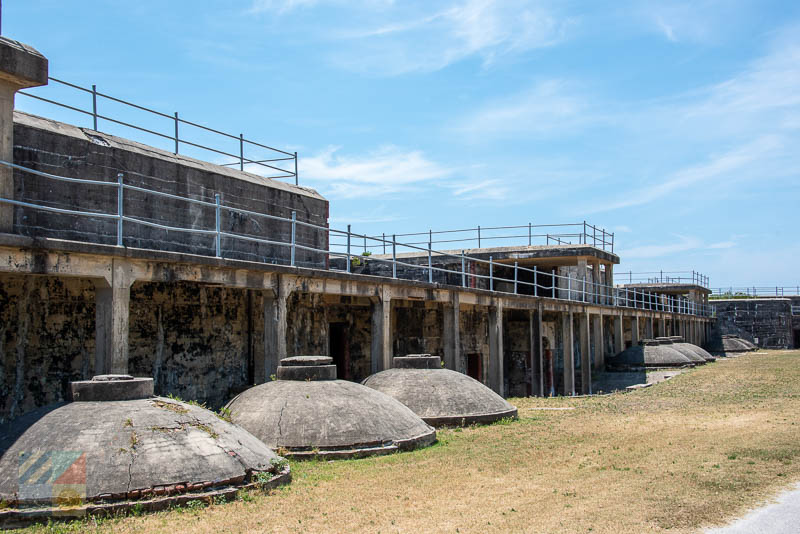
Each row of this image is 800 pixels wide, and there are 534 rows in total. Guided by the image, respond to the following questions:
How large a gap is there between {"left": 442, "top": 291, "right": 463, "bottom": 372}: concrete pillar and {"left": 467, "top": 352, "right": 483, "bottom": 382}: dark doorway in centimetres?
558

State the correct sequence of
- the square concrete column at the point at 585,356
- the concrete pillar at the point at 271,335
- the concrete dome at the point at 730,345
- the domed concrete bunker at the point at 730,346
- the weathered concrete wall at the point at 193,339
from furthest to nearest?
the concrete dome at the point at 730,345 < the domed concrete bunker at the point at 730,346 < the square concrete column at the point at 585,356 < the concrete pillar at the point at 271,335 < the weathered concrete wall at the point at 193,339

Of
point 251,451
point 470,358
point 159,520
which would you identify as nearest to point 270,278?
point 251,451

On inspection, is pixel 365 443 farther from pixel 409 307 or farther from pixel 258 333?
pixel 409 307

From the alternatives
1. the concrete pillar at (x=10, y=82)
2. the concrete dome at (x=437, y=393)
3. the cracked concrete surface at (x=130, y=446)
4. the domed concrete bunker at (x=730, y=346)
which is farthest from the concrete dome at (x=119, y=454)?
the domed concrete bunker at (x=730, y=346)

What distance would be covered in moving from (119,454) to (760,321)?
203ft

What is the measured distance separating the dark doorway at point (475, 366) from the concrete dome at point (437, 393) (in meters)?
8.73

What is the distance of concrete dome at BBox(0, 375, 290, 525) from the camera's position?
7531mm

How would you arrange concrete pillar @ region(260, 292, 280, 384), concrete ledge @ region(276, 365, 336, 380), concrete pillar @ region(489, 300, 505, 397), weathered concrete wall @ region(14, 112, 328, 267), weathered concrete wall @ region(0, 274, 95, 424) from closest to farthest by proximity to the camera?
weathered concrete wall @ region(0, 274, 95, 424) → weathered concrete wall @ region(14, 112, 328, 267) → concrete ledge @ region(276, 365, 336, 380) → concrete pillar @ region(260, 292, 280, 384) → concrete pillar @ region(489, 300, 505, 397)

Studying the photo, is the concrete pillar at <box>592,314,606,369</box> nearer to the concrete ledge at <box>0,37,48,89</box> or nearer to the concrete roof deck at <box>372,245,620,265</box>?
the concrete roof deck at <box>372,245,620,265</box>

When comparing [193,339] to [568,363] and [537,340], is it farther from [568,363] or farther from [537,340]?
[568,363]

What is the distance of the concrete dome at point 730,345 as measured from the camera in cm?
5350

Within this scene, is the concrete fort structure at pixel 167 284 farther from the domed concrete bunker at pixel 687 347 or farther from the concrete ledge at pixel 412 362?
the domed concrete bunker at pixel 687 347

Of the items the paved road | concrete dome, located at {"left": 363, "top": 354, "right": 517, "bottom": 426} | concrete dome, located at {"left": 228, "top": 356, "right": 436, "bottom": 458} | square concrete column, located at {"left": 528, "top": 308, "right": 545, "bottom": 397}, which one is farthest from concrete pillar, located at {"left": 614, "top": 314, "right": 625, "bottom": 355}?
the paved road

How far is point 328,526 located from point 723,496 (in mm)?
4521
